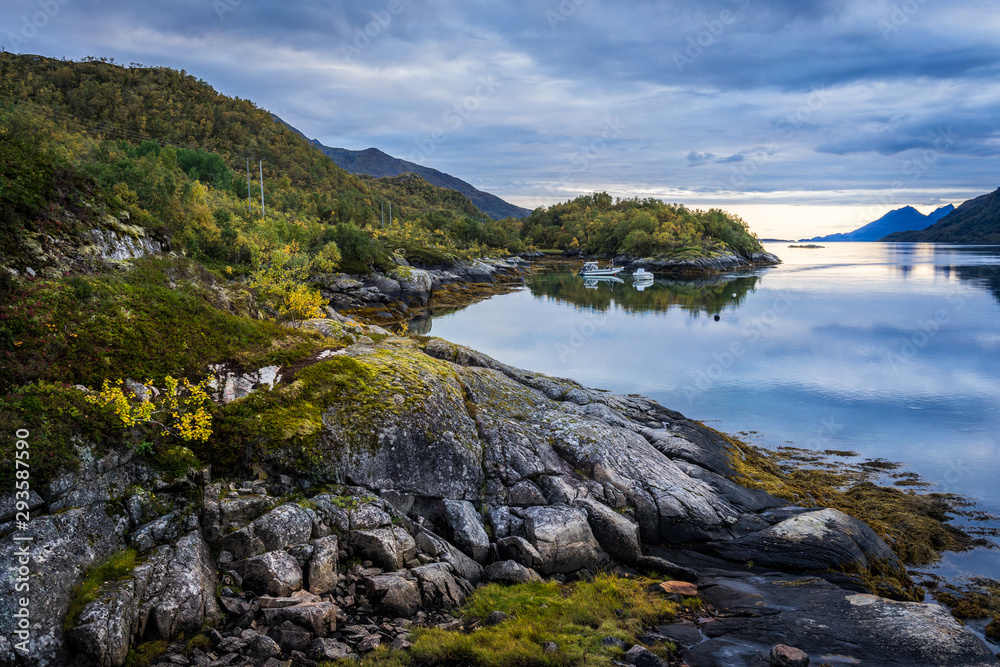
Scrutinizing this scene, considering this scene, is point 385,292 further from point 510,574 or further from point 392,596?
point 392,596

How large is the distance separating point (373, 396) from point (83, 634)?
6.71 meters

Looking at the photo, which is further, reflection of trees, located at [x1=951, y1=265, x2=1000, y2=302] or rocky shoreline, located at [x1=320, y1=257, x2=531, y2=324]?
reflection of trees, located at [x1=951, y1=265, x2=1000, y2=302]

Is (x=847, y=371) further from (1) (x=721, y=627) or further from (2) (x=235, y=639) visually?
(2) (x=235, y=639)

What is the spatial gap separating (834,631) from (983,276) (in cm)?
12860

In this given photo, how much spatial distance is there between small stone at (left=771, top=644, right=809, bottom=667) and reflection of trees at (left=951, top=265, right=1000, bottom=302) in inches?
3397

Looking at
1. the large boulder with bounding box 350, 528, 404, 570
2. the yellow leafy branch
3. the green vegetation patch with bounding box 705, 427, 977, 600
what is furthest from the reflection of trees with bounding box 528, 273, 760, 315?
the yellow leafy branch

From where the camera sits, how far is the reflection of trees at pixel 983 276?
84.6m

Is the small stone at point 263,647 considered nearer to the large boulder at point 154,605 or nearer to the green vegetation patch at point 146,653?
the large boulder at point 154,605

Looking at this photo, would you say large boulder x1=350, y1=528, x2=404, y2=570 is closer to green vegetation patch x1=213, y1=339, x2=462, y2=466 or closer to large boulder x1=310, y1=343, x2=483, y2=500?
large boulder x1=310, y1=343, x2=483, y2=500

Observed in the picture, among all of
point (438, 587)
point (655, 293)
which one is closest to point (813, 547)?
point (438, 587)

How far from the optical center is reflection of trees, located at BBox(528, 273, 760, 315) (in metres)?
72.9

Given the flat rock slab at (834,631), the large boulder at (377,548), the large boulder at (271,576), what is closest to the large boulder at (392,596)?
the large boulder at (377,548)

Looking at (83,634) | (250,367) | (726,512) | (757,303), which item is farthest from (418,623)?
(757,303)

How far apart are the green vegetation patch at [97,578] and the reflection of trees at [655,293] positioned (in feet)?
213
